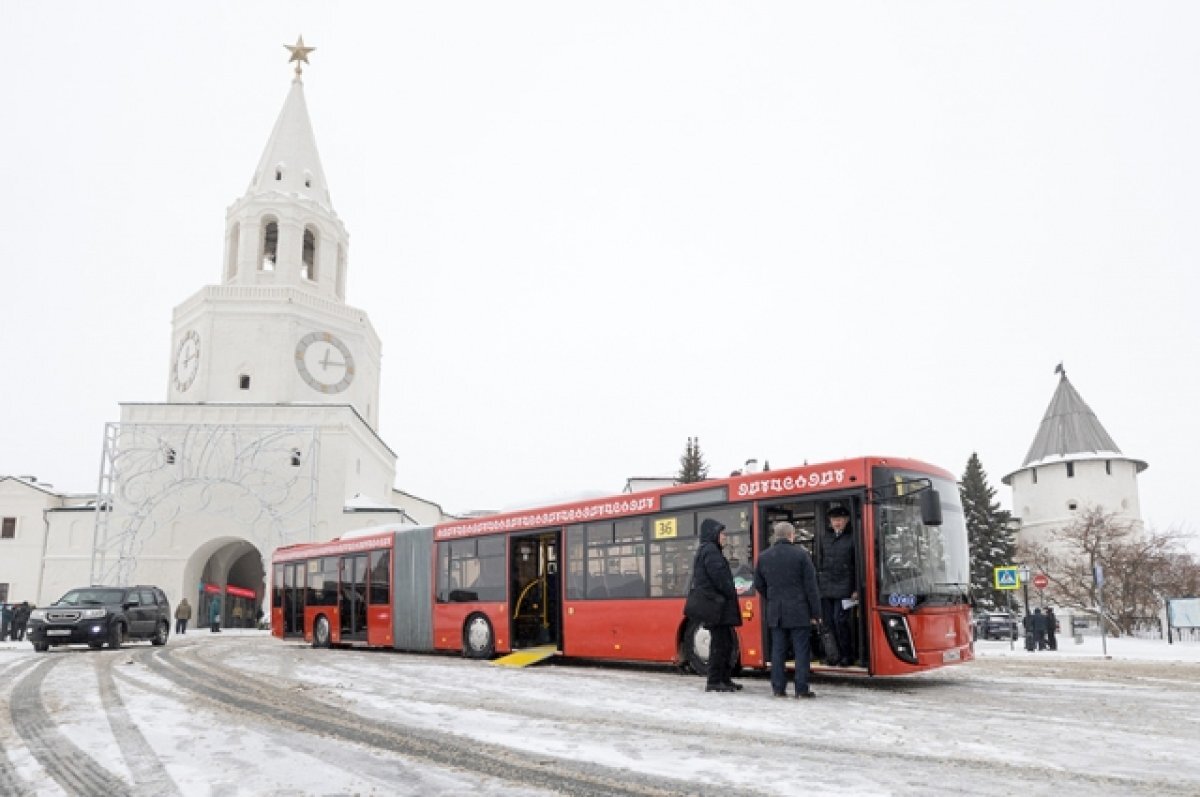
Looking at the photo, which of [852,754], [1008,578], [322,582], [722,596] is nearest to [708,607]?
[722,596]

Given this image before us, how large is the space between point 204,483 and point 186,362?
300 inches

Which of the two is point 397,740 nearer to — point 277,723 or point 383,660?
point 277,723

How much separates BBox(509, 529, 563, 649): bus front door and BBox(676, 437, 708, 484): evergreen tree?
40.0 m

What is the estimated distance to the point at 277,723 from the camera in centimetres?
767

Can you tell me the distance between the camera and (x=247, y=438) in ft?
136

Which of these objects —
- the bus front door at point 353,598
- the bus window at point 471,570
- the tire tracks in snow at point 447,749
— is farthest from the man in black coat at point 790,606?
the bus front door at point 353,598

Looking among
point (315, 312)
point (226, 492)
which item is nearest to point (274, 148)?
point (315, 312)

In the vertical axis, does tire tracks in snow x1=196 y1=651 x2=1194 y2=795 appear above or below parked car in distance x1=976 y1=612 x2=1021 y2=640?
above

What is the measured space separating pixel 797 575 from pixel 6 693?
898 cm

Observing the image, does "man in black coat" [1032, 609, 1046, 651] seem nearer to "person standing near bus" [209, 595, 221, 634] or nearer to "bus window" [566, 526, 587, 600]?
"bus window" [566, 526, 587, 600]

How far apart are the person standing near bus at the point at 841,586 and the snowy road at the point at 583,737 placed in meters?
0.56

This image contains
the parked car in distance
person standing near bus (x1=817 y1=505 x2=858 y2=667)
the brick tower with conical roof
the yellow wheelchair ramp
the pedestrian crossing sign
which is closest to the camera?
person standing near bus (x1=817 y1=505 x2=858 y2=667)

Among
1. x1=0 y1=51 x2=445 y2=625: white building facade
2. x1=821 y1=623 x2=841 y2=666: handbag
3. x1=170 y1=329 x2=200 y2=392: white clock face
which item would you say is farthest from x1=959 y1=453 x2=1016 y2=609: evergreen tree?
x1=821 y1=623 x2=841 y2=666: handbag

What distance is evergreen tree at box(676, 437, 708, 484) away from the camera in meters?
56.6
